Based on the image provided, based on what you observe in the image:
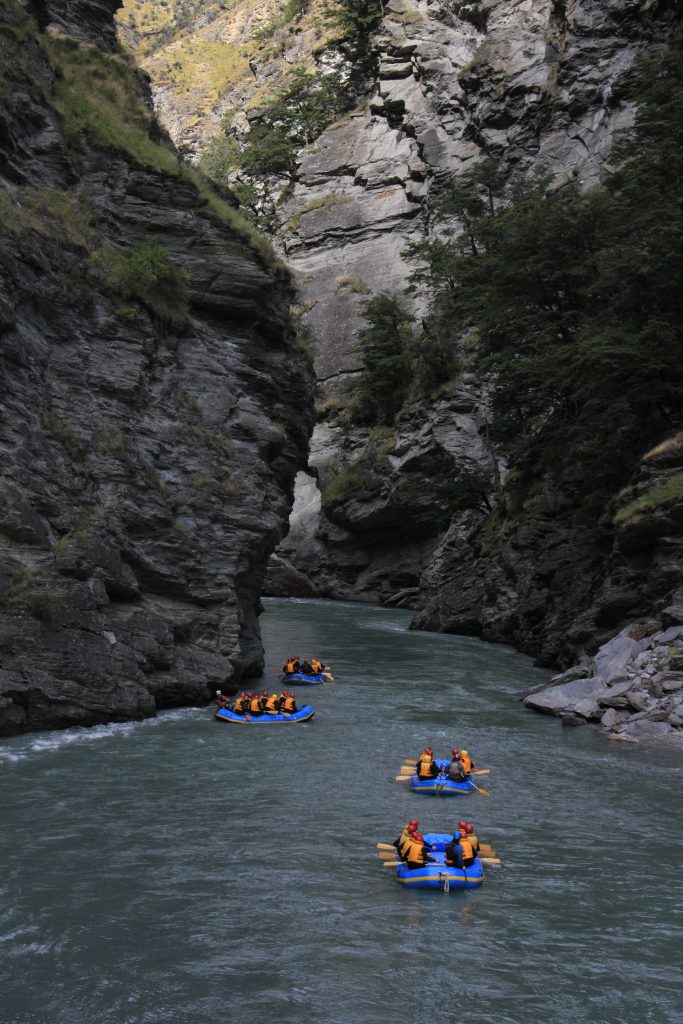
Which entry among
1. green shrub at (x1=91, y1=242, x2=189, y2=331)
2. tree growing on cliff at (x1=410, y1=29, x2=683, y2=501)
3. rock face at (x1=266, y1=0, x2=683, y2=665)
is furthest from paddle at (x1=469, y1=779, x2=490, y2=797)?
green shrub at (x1=91, y1=242, x2=189, y2=331)

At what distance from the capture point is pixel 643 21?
48.3 m

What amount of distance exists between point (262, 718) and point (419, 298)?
44.7m

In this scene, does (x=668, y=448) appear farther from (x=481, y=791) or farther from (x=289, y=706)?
(x=481, y=791)

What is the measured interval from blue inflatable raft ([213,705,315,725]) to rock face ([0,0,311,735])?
1.49 m

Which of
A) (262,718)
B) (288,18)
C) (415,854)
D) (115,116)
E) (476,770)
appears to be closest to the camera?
(415,854)

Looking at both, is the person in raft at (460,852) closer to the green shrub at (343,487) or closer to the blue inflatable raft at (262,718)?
the blue inflatable raft at (262,718)

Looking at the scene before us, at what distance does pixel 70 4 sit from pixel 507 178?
100ft

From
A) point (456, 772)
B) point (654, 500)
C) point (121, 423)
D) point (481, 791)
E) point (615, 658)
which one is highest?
point (121, 423)

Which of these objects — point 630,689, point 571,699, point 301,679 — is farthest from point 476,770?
point 301,679

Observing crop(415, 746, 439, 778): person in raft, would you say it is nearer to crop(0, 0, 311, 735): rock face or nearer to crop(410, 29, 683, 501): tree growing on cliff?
crop(0, 0, 311, 735): rock face

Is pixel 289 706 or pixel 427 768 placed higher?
pixel 289 706

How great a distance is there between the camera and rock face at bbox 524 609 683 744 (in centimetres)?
1794

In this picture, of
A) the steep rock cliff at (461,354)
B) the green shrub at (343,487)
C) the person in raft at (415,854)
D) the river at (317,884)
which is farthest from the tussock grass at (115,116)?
the green shrub at (343,487)

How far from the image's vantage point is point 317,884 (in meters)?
10.6
